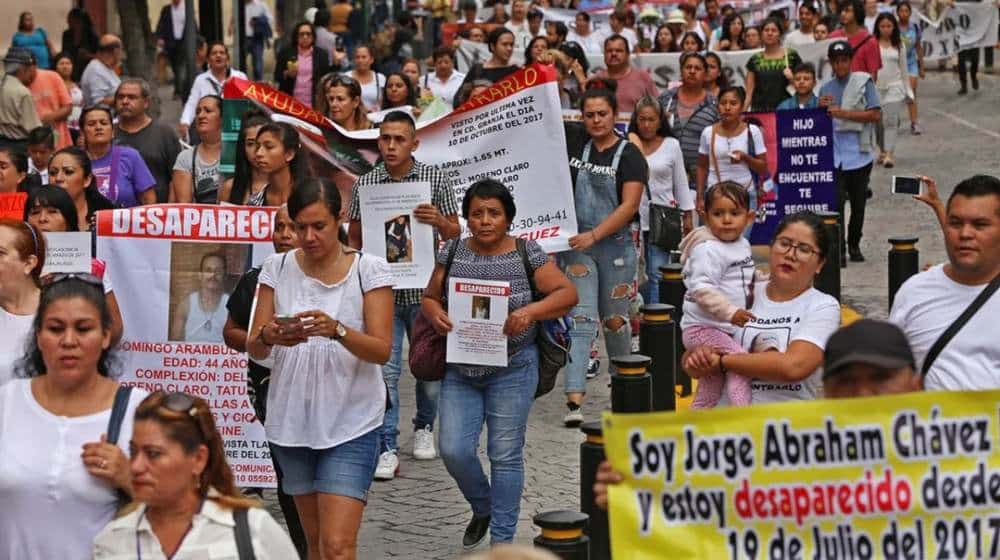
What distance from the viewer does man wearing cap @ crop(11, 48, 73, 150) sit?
1669cm

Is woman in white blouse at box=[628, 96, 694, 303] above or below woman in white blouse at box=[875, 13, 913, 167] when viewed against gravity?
below

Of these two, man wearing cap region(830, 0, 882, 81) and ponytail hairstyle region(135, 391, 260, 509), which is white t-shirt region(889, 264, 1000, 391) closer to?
ponytail hairstyle region(135, 391, 260, 509)

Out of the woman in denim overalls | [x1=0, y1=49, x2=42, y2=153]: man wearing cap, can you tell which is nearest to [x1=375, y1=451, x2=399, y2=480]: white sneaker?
the woman in denim overalls

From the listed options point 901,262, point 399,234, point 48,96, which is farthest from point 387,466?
point 48,96

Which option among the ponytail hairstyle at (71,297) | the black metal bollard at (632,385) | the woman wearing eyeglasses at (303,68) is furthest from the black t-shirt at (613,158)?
the woman wearing eyeglasses at (303,68)

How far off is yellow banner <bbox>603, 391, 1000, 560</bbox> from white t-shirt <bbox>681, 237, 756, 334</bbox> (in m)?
2.46

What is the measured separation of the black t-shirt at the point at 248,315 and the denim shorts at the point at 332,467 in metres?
0.75

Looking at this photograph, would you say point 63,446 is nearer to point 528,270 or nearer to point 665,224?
point 528,270

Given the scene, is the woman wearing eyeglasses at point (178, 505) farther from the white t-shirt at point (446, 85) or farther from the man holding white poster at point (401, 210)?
the white t-shirt at point (446, 85)

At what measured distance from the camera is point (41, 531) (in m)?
5.32

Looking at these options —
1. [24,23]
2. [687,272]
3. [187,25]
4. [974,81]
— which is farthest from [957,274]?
[974,81]

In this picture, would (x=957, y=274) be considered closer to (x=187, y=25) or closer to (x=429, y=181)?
(x=429, y=181)

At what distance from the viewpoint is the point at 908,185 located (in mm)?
8930

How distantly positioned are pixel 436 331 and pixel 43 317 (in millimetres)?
2869
